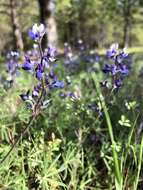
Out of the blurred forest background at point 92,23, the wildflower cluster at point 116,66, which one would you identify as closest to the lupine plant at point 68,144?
the wildflower cluster at point 116,66

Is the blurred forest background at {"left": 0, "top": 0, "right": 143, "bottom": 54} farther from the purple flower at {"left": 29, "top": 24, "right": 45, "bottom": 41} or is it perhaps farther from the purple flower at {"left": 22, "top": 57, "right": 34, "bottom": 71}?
the purple flower at {"left": 29, "top": 24, "right": 45, "bottom": 41}

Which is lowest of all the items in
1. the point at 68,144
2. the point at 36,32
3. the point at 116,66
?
the point at 68,144

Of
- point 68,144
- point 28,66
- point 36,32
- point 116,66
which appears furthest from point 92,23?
point 36,32

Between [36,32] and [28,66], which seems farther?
[28,66]

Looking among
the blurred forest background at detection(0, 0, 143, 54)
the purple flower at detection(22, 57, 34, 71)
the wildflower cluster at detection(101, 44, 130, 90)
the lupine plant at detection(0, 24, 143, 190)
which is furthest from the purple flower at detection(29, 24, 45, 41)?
the blurred forest background at detection(0, 0, 143, 54)

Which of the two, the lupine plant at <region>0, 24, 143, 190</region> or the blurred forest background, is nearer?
the lupine plant at <region>0, 24, 143, 190</region>

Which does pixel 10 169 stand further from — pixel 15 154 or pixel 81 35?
pixel 81 35

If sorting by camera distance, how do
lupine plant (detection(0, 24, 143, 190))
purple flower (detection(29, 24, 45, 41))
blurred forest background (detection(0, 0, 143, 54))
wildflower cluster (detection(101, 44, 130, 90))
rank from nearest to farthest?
1. purple flower (detection(29, 24, 45, 41))
2. lupine plant (detection(0, 24, 143, 190))
3. wildflower cluster (detection(101, 44, 130, 90))
4. blurred forest background (detection(0, 0, 143, 54))

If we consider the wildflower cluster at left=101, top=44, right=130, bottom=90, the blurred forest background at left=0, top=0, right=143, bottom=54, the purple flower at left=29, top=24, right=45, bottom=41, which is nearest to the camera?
the purple flower at left=29, top=24, right=45, bottom=41

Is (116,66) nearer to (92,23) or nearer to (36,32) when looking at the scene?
(36,32)

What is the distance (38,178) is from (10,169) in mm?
289

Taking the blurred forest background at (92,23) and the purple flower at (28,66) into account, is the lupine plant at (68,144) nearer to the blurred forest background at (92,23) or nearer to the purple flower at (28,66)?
the purple flower at (28,66)

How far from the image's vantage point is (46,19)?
1252cm

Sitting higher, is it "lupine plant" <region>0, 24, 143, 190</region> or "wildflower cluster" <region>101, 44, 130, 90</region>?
"wildflower cluster" <region>101, 44, 130, 90</region>
